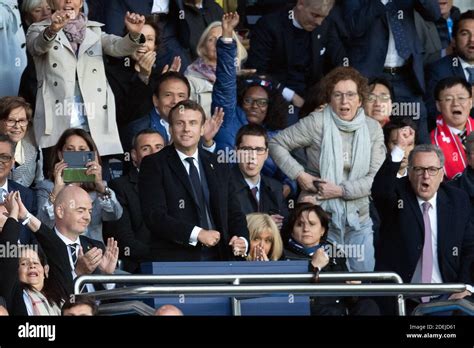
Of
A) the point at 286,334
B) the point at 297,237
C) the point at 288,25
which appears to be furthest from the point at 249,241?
the point at 288,25

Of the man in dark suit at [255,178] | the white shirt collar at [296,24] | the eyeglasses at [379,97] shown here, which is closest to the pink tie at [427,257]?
the man in dark suit at [255,178]

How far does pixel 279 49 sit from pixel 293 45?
0.35ft

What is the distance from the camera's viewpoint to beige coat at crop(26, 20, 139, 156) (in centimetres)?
1273

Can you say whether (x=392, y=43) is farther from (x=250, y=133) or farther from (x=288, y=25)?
(x=250, y=133)

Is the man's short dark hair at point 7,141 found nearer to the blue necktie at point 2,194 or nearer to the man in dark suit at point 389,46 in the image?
the blue necktie at point 2,194

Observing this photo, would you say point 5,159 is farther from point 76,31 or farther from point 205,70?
point 205,70

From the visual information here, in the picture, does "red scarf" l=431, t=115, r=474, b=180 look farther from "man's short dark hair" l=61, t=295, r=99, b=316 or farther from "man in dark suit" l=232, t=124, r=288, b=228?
"man's short dark hair" l=61, t=295, r=99, b=316

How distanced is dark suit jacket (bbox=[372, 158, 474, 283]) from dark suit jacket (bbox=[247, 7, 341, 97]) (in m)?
1.85

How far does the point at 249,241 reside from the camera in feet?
39.2

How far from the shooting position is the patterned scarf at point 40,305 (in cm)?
1104

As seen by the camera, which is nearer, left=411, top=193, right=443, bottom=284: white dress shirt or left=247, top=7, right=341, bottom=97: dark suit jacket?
left=411, top=193, right=443, bottom=284: white dress shirt

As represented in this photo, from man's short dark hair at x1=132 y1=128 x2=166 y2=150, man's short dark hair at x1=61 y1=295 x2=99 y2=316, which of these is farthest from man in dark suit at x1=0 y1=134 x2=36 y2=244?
man's short dark hair at x1=61 y1=295 x2=99 y2=316

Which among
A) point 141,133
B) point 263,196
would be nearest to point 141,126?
point 141,133

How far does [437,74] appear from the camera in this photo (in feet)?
47.1
